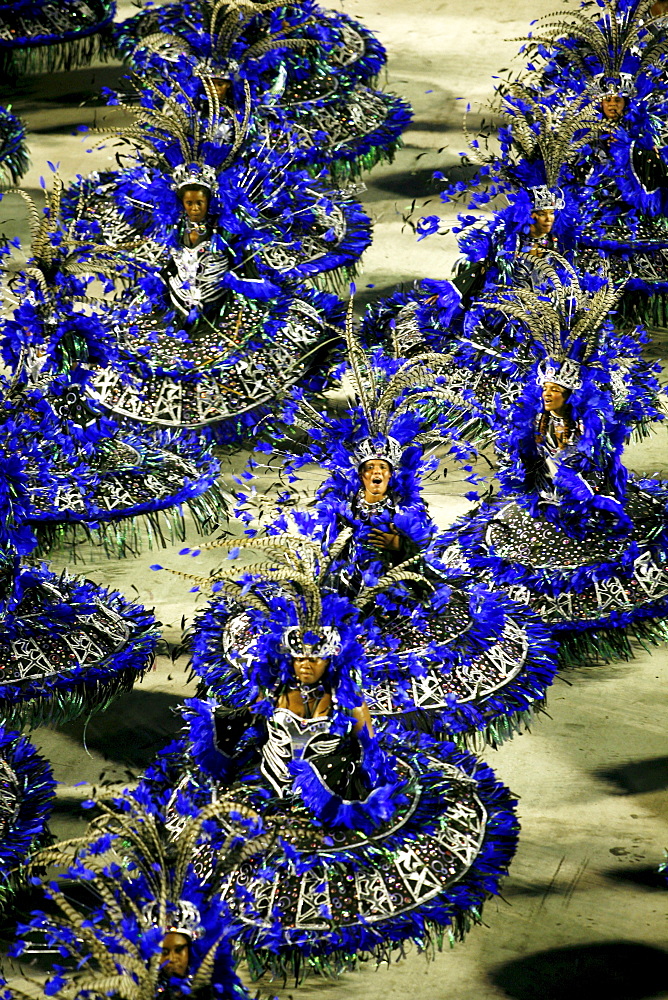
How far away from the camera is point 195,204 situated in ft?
40.5

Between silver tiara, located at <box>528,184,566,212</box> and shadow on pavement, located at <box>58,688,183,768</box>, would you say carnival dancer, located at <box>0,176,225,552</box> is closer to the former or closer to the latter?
shadow on pavement, located at <box>58,688,183,768</box>

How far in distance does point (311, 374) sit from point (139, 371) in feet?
3.59

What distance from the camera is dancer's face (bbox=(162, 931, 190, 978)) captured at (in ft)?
24.6

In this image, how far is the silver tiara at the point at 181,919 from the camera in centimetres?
757

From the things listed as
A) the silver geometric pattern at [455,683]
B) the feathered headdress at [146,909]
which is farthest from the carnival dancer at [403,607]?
the feathered headdress at [146,909]

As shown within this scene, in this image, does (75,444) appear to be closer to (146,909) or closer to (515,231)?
(515,231)

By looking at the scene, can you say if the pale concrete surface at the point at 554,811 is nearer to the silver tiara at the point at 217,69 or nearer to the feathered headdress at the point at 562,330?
the feathered headdress at the point at 562,330

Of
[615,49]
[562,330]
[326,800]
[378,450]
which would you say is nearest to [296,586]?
[326,800]

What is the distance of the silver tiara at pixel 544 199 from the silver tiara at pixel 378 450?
9.33 ft

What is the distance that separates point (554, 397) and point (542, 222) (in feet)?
6.75

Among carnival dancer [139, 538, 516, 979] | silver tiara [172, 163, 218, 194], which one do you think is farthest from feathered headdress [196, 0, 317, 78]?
carnival dancer [139, 538, 516, 979]

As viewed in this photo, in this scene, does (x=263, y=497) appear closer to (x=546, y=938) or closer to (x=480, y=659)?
(x=480, y=659)

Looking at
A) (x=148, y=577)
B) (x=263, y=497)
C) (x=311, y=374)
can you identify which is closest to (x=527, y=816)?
(x=263, y=497)

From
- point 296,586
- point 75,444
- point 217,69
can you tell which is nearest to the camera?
point 296,586
